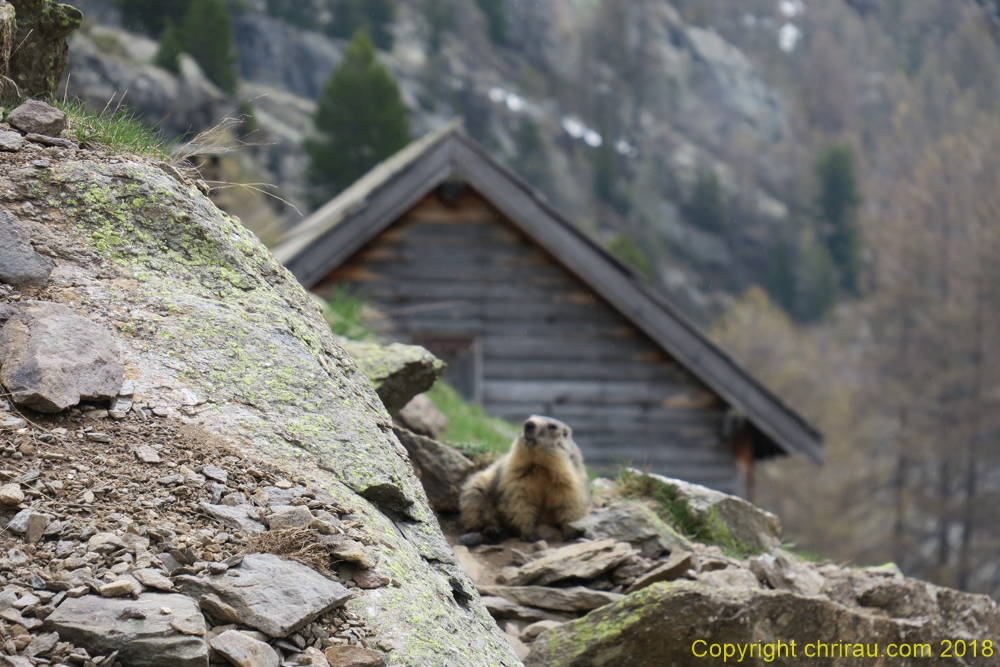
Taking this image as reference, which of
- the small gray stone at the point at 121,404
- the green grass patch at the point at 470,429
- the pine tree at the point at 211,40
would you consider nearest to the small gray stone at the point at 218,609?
the small gray stone at the point at 121,404

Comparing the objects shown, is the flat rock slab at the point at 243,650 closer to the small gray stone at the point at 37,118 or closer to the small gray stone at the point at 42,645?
the small gray stone at the point at 42,645

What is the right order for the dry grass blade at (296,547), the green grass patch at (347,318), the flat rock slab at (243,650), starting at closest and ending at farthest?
the flat rock slab at (243,650)
the dry grass blade at (296,547)
the green grass patch at (347,318)

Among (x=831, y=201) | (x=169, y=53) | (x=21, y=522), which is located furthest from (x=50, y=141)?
(x=831, y=201)

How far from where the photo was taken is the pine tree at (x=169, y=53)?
43.7m

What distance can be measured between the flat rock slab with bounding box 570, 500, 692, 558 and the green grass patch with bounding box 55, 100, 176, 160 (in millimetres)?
3111

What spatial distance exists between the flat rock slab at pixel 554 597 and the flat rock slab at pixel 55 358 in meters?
2.35

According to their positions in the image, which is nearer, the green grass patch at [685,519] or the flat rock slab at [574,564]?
the flat rock slab at [574,564]

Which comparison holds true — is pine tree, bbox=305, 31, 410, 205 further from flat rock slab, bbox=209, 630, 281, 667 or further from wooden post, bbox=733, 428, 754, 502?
flat rock slab, bbox=209, 630, 281, 667

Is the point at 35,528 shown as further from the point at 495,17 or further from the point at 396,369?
the point at 495,17

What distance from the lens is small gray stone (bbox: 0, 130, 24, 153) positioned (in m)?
3.85

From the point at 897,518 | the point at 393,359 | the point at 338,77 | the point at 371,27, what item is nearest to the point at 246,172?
the point at 338,77

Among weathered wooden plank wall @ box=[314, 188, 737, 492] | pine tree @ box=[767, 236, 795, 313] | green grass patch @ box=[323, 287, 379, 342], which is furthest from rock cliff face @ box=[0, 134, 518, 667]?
pine tree @ box=[767, 236, 795, 313]

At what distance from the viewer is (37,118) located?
402cm

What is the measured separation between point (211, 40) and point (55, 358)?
48.8 metres
